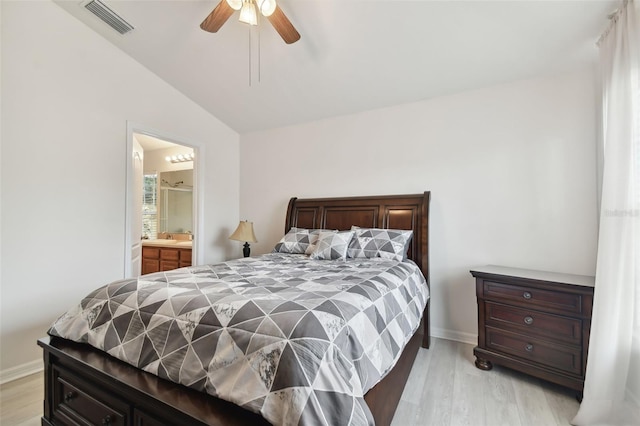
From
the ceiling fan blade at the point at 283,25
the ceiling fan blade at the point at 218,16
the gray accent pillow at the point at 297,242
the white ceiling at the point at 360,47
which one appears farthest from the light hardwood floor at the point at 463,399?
the ceiling fan blade at the point at 218,16

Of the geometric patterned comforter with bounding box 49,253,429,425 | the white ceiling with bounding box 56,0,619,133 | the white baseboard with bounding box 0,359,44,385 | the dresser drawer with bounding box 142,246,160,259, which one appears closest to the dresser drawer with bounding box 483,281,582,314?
the geometric patterned comforter with bounding box 49,253,429,425

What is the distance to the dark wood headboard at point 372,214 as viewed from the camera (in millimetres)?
2848

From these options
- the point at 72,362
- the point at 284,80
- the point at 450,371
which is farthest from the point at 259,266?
the point at 284,80

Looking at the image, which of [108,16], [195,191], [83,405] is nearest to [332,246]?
[83,405]

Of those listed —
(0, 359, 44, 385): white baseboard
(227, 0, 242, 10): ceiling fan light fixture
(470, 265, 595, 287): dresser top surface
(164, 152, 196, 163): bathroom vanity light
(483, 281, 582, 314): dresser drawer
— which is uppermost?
(227, 0, 242, 10): ceiling fan light fixture

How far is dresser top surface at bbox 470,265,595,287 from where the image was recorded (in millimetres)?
1963

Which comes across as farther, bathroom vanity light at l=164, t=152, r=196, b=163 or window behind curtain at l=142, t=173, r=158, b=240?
window behind curtain at l=142, t=173, r=158, b=240

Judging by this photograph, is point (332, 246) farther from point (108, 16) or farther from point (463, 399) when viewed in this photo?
point (108, 16)

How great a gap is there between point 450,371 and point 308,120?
318 cm

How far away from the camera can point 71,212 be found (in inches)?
101

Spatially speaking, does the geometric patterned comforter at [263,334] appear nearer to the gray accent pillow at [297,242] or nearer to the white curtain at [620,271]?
the white curtain at [620,271]

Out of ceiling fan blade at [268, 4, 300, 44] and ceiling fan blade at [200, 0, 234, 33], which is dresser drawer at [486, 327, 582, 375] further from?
ceiling fan blade at [200, 0, 234, 33]

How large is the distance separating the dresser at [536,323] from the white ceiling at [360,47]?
5.93ft

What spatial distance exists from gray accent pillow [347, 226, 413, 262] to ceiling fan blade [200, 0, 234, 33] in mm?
2147
